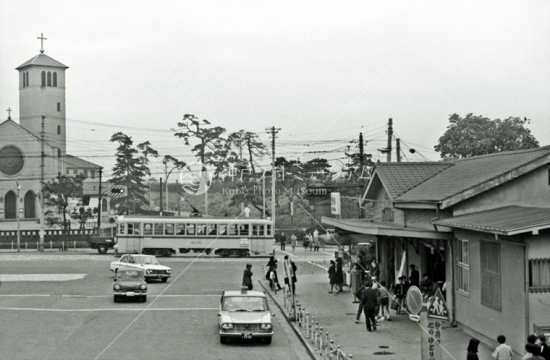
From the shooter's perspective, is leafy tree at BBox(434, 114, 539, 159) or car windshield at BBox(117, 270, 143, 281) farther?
leafy tree at BBox(434, 114, 539, 159)

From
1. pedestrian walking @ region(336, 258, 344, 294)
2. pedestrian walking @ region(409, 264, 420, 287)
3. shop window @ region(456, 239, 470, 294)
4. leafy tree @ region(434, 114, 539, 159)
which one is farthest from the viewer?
leafy tree @ region(434, 114, 539, 159)

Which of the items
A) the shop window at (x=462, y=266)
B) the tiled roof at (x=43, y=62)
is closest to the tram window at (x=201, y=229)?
the shop window at (x=462, y=266)

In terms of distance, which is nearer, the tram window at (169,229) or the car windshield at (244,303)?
the car windshield at (244,303)

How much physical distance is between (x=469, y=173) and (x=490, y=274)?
786 centimetres

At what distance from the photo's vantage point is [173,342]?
2412cm

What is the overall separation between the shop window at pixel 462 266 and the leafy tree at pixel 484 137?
4279 centimetres

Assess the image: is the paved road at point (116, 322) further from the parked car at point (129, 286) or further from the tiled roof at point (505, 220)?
the tiled roof at point (505, 220)

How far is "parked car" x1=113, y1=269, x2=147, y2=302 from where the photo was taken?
33406 mm

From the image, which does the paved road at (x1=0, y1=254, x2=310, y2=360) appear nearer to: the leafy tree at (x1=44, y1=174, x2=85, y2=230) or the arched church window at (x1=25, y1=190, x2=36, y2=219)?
the leafy tree at (x1=44, y1=174, x2=85, y2=230)

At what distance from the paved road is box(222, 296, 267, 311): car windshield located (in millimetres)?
1000

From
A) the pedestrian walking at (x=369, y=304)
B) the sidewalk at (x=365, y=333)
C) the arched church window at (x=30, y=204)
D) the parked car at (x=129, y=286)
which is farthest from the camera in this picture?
the arched church window at (x=30, y=204)

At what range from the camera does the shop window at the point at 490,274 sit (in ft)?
72.7

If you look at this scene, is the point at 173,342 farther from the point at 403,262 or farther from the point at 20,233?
the point at 20,233

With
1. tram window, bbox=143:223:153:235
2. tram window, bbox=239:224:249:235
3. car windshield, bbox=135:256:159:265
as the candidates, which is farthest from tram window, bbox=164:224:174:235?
car windshield, bbox=135:256:159:265
